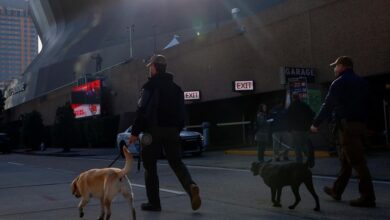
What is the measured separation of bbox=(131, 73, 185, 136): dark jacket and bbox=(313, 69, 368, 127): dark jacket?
2136 mm

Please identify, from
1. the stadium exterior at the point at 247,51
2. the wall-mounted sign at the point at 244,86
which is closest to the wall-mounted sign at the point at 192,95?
the stadium exterior at the point at 247,51

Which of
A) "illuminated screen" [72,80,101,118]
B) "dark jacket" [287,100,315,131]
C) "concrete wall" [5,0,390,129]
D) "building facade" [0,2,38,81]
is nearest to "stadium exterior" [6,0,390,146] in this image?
"concrete wall" [5,0,390,129]

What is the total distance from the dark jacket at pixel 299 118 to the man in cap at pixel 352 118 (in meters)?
4.45

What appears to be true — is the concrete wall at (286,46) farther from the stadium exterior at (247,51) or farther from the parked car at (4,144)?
the parked car at (4,144)

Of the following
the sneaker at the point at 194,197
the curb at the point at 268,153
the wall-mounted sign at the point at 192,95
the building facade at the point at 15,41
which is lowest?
the sneaker at the point at 194,197

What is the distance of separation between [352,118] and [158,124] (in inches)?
102

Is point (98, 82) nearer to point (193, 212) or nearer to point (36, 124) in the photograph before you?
point (36, 124)

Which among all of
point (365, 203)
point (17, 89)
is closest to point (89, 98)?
point (17, 89)

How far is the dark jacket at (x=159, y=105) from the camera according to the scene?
256 inches

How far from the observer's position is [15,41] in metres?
149

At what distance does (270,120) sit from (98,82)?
28.3m

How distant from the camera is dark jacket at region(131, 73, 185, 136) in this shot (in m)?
6.51

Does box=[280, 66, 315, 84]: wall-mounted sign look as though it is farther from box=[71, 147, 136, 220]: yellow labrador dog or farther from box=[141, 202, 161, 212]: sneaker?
box=[71, 147, 136, 220]: yellow labrador dog

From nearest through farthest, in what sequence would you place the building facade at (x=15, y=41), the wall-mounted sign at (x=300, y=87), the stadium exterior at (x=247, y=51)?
the wall-mounted sign at (x=300, y=87), the stadium exterior at (x=247, y=51), the building facade at (x=15, y=41)
